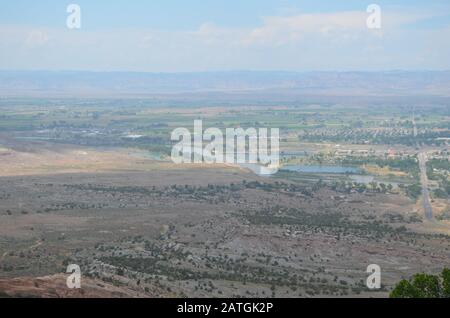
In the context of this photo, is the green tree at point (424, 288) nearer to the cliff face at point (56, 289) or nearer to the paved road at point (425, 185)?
the cliff face at point (56, 289)

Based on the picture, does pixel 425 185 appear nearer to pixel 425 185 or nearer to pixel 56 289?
pixel 425 185

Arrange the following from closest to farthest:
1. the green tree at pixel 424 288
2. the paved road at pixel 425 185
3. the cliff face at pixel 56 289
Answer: the cliff face at pixel 56 289 < the green tree at pixel 424 288 < the paved road at pixel 425 185

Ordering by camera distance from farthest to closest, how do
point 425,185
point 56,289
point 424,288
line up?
point 425,185 → point 56,289 → point 424,288

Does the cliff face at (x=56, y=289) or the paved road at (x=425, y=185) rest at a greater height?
the cliff face at (x=56, y=289)

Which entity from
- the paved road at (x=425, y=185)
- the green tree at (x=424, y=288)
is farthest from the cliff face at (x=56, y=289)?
the paved road at (x=425, y=185)

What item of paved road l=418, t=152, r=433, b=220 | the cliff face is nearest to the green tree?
the cliff face

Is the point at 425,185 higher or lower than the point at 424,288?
lower

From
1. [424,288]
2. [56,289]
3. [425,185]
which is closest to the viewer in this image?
[424,288]

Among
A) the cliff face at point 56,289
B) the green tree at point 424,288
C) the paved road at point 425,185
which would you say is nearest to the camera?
the cliff face at point 56,289

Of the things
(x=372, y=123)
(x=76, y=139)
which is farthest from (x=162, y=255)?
(x=372, y=123)

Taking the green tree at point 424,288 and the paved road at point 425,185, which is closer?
the green tree at point 424,288

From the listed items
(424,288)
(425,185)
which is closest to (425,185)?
(425,185)

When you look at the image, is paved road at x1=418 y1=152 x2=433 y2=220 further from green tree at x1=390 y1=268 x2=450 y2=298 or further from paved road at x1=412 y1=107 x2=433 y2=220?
green tree at x1=390 y1=268 x2=450 y2=298
